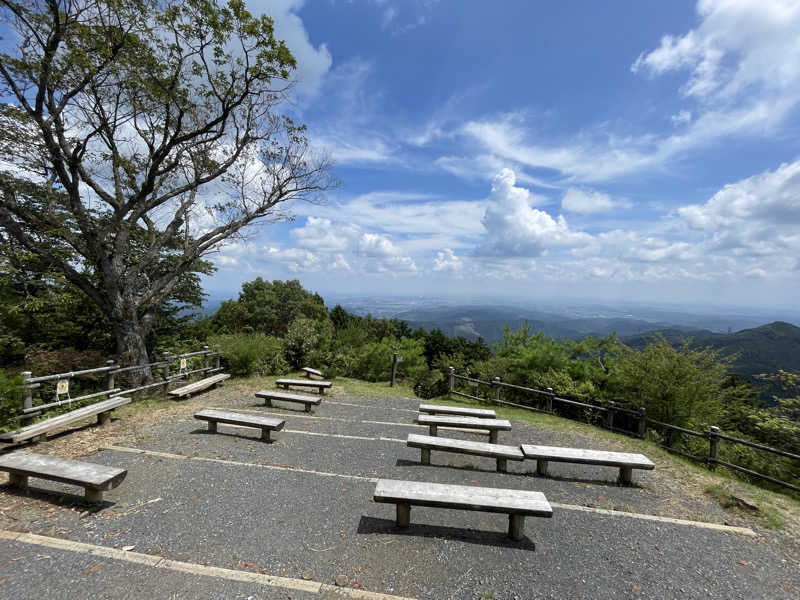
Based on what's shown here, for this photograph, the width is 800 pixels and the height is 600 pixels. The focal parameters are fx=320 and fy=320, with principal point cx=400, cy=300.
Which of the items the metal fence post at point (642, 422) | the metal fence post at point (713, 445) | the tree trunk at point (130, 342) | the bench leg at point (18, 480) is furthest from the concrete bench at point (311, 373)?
the metal fence post at point (713, 445)

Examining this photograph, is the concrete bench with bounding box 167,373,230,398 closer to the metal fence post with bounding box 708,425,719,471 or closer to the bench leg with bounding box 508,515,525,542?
the bench leg with bounding box 508,515,525,542

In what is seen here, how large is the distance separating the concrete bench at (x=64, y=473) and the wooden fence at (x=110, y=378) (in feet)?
6.23

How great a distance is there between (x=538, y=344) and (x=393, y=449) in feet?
23.3

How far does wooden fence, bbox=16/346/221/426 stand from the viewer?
17.1 feet

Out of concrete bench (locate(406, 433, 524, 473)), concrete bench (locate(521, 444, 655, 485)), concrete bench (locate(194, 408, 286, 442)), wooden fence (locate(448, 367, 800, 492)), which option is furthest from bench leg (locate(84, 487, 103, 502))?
wooden fence (locate(448, 367, 800, 492))

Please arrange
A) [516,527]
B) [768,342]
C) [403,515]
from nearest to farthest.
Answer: [516,527], [403,515], [768,342]

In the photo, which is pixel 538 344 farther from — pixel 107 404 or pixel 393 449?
pixel 107 404

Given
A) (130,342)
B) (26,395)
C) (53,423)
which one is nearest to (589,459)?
(53,423)

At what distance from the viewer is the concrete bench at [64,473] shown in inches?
131

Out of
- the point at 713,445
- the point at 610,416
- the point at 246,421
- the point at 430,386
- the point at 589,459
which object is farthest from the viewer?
the point at 430,386

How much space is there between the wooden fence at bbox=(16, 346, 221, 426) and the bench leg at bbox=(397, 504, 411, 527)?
19.3ft

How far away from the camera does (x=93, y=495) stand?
11.5 ft

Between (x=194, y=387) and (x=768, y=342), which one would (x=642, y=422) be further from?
(x=768, y=342)

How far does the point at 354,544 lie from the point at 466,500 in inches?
47.1
